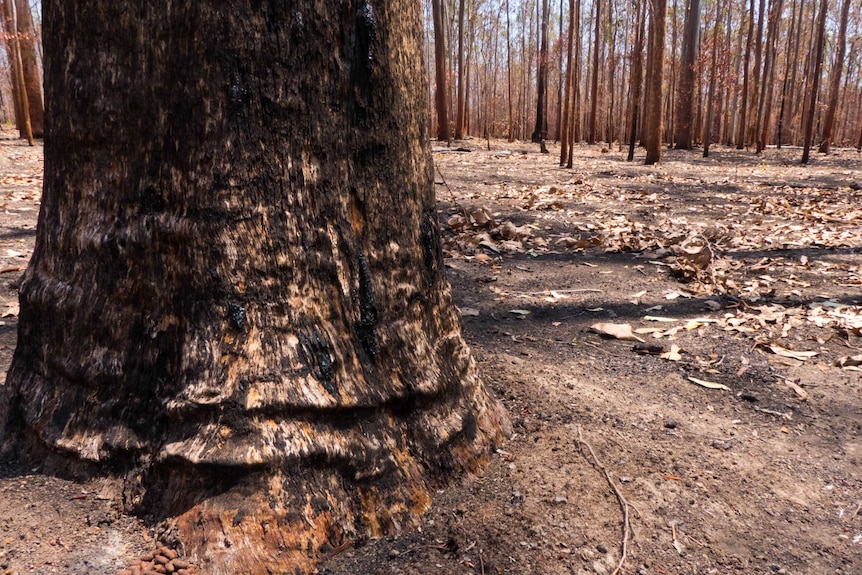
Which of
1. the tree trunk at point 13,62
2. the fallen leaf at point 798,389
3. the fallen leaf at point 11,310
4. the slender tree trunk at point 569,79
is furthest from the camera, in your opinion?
the tree trunk at point 13,62

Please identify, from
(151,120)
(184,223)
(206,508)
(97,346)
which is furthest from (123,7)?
(206,508)

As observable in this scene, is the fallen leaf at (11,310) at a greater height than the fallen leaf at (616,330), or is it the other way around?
the fallen leaf at (11,310)

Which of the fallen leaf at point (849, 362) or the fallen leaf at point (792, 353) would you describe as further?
the fallen leaf at point (792, 353)

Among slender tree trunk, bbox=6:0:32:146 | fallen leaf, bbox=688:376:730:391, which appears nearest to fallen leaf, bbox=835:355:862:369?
fallen leaf, bbox=688:376:730:391

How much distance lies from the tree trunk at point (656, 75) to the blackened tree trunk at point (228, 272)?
11133 millimetres

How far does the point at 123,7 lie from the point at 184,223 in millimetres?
533

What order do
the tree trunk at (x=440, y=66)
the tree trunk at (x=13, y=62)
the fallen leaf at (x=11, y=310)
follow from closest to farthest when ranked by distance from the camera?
the fallen leaf at (x=11, y=310) → the tree trunk at (x=13, y=62) → the tree trunk at (x=440, y=66)

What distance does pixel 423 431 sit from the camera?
1.71 metres

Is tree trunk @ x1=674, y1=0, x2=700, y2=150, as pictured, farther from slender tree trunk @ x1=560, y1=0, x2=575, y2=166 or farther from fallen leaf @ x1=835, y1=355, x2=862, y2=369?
fallen leaf @ x1=835, y1=355, x2=862, y2=369

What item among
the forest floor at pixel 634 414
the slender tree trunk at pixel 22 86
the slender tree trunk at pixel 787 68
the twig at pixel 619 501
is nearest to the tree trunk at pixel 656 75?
the forest floor at pixel 634 414

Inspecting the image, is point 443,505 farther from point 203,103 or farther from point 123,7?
point 123,7

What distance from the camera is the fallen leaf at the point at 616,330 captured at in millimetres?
3182

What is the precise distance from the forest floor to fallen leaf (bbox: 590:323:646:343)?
0.06 feet

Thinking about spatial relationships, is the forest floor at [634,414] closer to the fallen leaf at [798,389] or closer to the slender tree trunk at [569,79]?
the fallen leaf at [798,389]
